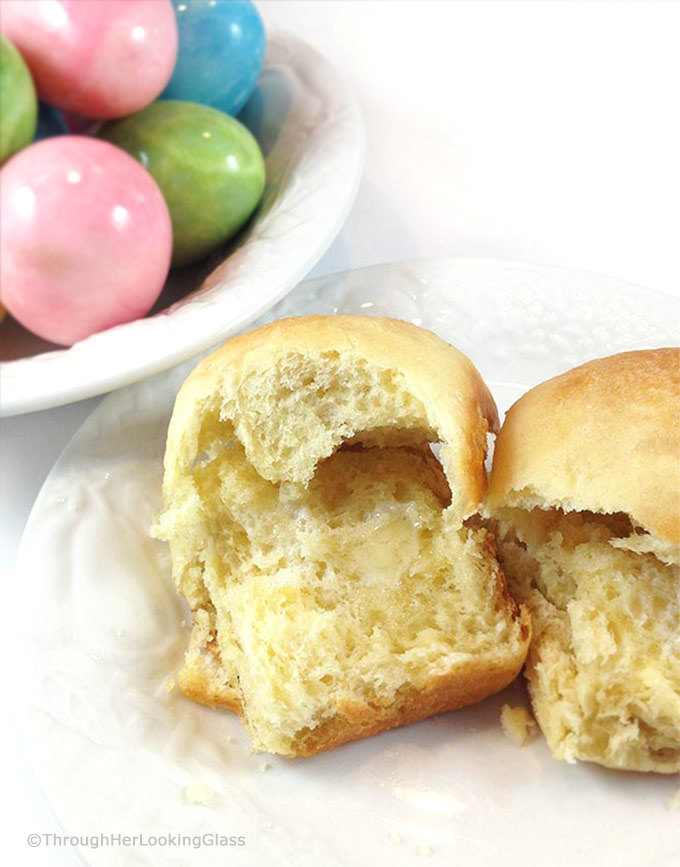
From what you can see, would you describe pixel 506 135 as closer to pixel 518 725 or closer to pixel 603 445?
pixel 603 445

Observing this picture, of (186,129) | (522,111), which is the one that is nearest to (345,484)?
(186,129)

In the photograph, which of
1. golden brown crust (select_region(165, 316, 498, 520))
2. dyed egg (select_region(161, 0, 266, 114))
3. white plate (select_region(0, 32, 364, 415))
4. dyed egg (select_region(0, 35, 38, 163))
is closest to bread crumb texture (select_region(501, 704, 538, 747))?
golden brown crust (select_region(165, 316, 498, 520))

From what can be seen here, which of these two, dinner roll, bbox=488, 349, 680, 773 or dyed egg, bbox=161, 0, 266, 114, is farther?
dyed egg, bbox=161, 0, 266, 114

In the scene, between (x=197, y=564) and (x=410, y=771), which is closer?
(x=410, y=771)

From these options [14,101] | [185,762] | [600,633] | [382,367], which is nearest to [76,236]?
[14,101]

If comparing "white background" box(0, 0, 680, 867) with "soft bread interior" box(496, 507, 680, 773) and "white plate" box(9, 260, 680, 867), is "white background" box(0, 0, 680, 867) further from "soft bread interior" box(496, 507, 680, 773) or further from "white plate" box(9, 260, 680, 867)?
"soft bread interior" box(496, 507, 680, 773)

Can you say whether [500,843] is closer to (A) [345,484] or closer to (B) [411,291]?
(A) [345,484]
